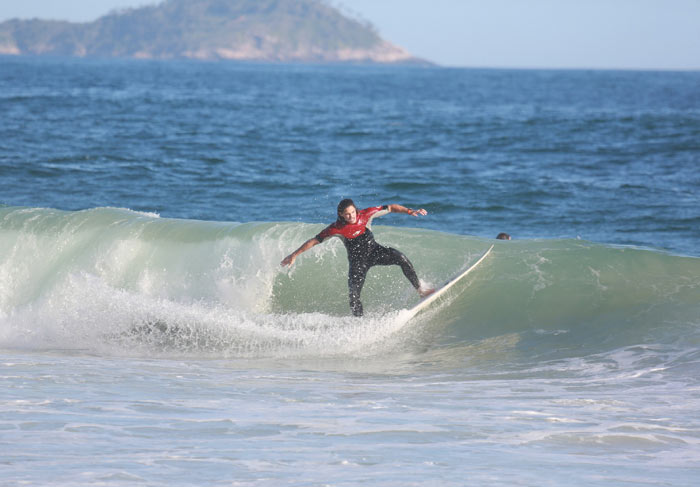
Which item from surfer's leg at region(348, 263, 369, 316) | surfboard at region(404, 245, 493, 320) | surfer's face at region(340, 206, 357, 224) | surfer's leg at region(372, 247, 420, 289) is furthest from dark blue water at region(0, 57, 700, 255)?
surfer's face at region(340, 206, 357, 224)

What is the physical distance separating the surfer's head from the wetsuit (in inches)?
3.9

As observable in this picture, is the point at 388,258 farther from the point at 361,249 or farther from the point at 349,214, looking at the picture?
the point at 349,214

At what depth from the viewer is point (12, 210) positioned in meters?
13.9

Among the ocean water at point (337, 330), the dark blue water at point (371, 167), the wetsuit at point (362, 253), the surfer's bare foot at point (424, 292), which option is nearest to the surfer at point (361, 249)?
the wetsuit at point (362, 253)

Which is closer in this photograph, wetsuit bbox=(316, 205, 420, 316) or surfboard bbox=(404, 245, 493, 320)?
wetsuit bbox=(316, 205, 420, 316)

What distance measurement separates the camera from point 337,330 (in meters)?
9.34

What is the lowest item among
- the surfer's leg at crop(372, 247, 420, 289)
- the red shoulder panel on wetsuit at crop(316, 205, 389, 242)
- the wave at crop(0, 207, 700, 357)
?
the wave at crop(0, 207, 700, 357)

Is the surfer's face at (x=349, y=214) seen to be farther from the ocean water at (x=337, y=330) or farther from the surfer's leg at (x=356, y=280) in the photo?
the ocean water at (x=337, y=330)

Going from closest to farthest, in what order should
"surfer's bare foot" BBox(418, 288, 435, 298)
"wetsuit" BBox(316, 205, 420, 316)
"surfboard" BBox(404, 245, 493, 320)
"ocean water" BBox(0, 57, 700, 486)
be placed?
"ocean water" BBox(0, 57, 700, 486) < "wetsuit" BBox(316, 205, 420, 316) < "surfboard" BBox(404, 245, 493, 320) < "surfer's bare foot" BBox(418, 288, 435, 298)

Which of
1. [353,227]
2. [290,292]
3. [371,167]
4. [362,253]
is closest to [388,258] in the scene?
[362,253]

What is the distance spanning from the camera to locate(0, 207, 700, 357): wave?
372 inches

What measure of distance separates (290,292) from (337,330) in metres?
2.11

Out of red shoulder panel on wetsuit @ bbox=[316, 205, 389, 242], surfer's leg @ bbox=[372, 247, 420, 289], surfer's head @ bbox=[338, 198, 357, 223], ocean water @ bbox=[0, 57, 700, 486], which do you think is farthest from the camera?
surfer's leg @ bbox=[372, 247, 420, 289]

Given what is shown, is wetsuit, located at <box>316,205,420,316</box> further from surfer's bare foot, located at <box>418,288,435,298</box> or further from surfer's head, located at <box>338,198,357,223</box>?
surfer's bare foot, located at <box>418,288,435,298</box>
